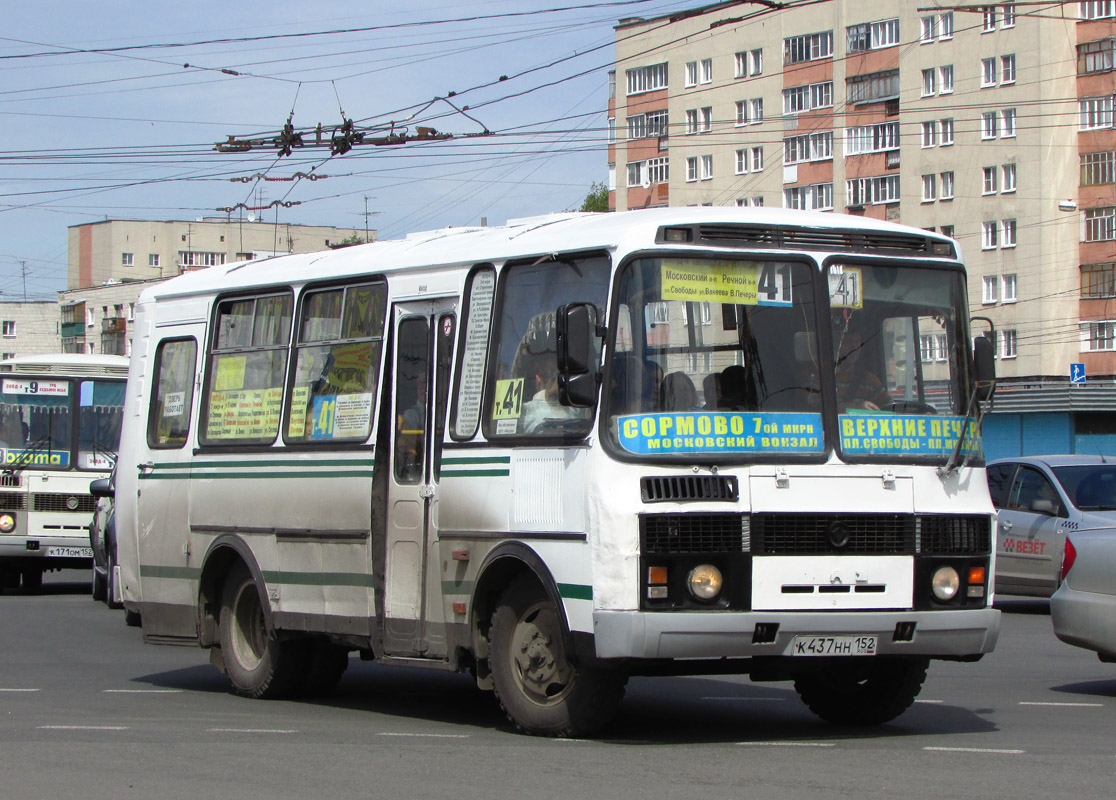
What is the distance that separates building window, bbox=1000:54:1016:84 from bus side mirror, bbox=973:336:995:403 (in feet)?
203

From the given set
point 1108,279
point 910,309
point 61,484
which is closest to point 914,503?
point 910,309

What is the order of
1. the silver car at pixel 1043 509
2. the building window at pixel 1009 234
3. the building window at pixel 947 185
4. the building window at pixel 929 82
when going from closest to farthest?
the silver car at pixel 1043 509, the building window at pixel 1009 234, the building window at pixel 947 185, the building window at pixel 929 82

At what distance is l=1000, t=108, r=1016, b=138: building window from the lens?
68750 mm

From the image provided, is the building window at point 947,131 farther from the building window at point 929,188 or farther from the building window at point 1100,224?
the building window at point 1100,224

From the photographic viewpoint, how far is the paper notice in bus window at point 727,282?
30.5ft

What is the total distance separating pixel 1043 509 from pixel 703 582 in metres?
10.0

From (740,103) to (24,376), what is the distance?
60.2m

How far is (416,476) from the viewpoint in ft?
35.2

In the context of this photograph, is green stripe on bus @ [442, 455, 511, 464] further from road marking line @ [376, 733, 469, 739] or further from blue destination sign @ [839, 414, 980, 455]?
blue destination sign @ [839, 414, 980, 455]

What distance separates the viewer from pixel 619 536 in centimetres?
894

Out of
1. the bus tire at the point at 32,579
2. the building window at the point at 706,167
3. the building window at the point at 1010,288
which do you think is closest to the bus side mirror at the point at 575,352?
the bus tire at the point at 32,579

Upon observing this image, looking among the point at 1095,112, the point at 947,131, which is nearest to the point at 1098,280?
the point at 1095,112

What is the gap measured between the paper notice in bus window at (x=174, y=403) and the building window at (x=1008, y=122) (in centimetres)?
5972

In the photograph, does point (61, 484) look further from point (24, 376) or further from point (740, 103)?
point (740, 103)
